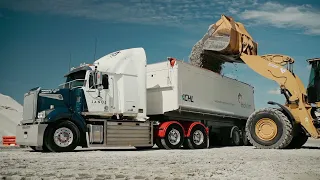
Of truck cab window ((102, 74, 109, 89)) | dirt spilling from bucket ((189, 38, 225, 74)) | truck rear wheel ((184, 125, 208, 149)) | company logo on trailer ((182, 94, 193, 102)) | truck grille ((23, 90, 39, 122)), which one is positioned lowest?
Answer: truck rear wheel ((184, 125, 208, 149))

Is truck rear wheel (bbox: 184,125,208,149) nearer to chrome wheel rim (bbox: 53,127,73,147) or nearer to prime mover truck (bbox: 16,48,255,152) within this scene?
prime mover truck (bbox: 16,48,255,152)

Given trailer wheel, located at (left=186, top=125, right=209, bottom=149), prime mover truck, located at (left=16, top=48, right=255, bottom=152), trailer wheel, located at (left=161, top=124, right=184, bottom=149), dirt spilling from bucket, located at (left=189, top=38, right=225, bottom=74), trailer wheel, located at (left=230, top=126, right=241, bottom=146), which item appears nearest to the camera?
prime mover truck, located at (left=16, top=48, right=255, bottom=152)

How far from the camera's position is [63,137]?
42.3 feet

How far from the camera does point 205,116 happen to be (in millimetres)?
17391

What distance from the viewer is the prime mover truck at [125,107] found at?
13.0 meters

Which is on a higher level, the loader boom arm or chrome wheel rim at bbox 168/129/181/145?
the loader boom arm

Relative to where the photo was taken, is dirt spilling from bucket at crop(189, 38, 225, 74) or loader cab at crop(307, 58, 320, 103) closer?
loader cab at crop(307, 58, 320, 103)

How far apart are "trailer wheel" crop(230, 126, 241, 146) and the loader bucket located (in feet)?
12.8

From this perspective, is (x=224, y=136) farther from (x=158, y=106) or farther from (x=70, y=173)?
(x=70, y=173)

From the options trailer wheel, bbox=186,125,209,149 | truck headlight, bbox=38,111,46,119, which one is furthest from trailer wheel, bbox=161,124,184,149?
truck headlight, bbox=38,111,46,119

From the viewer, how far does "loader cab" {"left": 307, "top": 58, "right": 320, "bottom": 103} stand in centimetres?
1370

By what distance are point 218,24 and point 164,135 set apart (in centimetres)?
586

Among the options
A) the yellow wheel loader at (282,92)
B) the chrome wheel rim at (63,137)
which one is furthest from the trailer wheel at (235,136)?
the chrome wheel rim at (63,137)

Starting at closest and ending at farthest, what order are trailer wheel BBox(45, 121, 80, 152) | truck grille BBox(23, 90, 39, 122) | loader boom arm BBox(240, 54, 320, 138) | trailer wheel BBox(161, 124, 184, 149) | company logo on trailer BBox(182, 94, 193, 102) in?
1. trailer wheel BBox(45, 121, 80, 152)
2. truck grille BBox(23, 90, 39, 122)
3. loader boom arm BBox(240, 54, 320, 138)
4. trailer wheel BBox(161, 124, 184, 149)
5. company logo on trailer BBox(182, 94, 193, 102)
